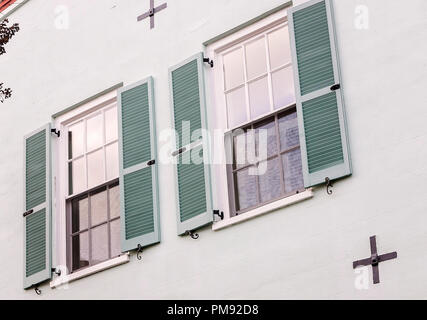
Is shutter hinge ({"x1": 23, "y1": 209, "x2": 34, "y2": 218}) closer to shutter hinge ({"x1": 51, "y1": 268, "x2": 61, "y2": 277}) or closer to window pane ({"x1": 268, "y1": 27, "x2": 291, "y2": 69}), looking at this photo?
shutter hinge ({"x1": 51, "y1": 268, "x2": 61, "y2": 277})

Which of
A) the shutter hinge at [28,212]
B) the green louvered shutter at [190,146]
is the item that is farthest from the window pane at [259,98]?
the shutter hinge at [28,212]

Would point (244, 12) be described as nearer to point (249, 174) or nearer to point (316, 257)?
point (249, 174)

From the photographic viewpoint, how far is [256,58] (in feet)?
36.9

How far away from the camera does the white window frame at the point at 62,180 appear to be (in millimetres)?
12172

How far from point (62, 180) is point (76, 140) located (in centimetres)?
46

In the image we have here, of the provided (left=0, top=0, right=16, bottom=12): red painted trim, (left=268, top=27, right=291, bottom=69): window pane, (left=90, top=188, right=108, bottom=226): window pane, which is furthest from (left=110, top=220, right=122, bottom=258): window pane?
(left=0, top=0, right=16, bottom=12): red painted trim

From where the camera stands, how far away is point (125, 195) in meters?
11.7

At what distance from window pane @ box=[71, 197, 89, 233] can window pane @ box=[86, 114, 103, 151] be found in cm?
56

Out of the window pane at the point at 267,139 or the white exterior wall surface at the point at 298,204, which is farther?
the window pane at the point at 267,139

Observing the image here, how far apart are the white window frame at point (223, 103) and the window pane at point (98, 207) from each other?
1.61 m

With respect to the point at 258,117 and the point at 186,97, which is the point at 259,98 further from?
the point at 186,97

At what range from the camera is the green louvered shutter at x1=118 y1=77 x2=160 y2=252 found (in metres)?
11.4

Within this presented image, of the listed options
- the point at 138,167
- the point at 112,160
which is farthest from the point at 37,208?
the point at 138,167

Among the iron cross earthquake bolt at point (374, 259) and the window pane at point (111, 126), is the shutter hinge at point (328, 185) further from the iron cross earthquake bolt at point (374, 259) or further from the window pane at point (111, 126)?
the window pane at point (111, 126)
